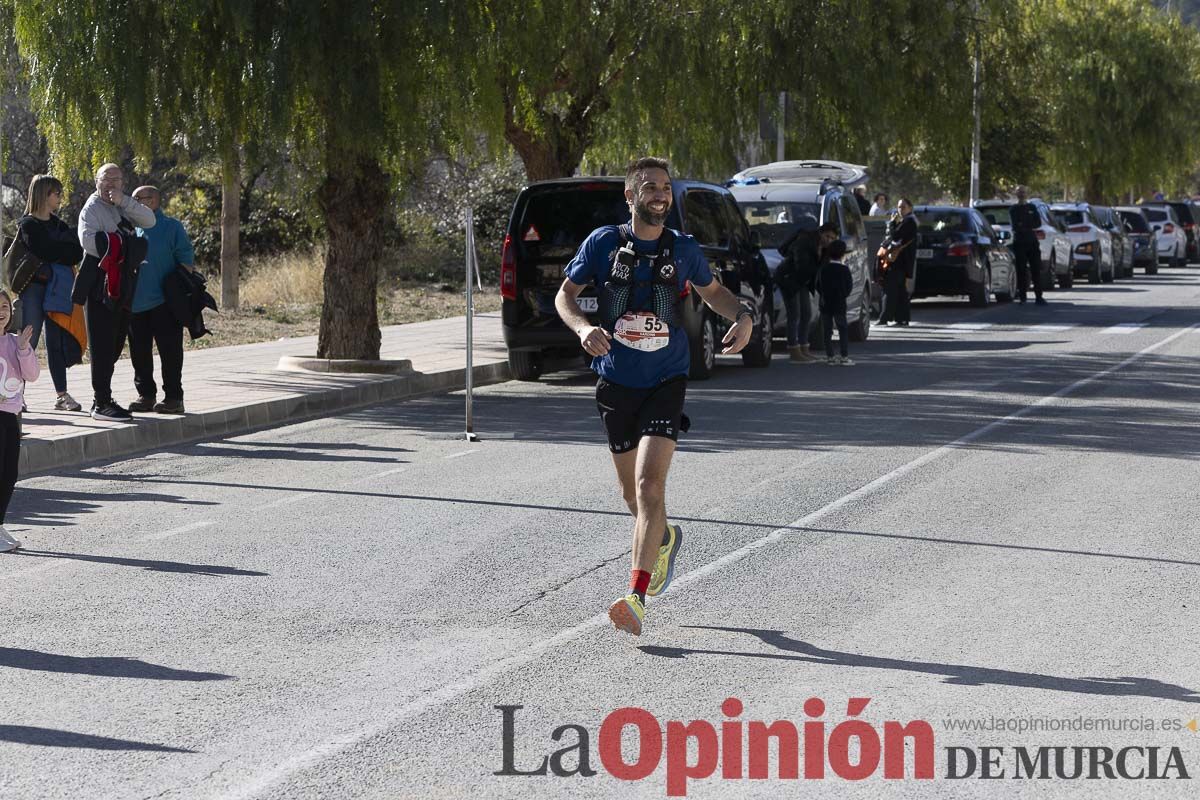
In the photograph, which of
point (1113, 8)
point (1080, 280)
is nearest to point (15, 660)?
point (1080, 280)

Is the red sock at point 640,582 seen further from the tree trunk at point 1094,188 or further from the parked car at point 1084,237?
the tree trunk at point 1094,188

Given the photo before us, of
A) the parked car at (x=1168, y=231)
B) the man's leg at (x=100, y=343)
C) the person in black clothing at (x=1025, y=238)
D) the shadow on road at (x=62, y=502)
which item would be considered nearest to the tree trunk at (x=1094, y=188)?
the parked car at (x=1168, y=231)

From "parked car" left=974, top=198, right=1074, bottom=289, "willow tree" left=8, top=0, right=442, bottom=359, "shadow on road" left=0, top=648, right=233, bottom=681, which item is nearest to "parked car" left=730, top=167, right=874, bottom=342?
"willow tree" left=8, top=0, right=442, bottom=359

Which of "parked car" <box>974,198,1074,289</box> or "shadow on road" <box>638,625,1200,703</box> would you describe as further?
"parked car" <box>974,198,1074,289</box>

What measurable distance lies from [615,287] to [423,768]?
2.42 metres

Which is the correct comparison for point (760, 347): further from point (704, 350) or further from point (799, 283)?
point (704, 350)

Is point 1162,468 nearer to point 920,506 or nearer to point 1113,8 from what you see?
point 920,506

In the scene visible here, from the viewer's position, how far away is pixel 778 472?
11.5 meters

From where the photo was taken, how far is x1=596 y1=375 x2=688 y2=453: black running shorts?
23.4 feet

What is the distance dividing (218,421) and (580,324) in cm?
754

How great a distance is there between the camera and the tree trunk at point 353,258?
58.3 feet

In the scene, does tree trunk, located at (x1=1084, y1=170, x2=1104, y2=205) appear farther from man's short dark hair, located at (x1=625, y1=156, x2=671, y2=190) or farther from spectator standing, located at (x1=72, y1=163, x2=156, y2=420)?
man's short dark hair, located at (x1=625, y1=156, x2=671, y2=190)

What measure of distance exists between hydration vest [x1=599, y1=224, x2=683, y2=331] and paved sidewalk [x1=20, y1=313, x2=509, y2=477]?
19.7 feet

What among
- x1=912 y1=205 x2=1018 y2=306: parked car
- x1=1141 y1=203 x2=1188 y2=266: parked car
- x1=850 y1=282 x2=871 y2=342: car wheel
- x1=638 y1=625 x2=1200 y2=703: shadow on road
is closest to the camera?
x1=638 y1=625 x2=1200 y2=703: shadow on road
